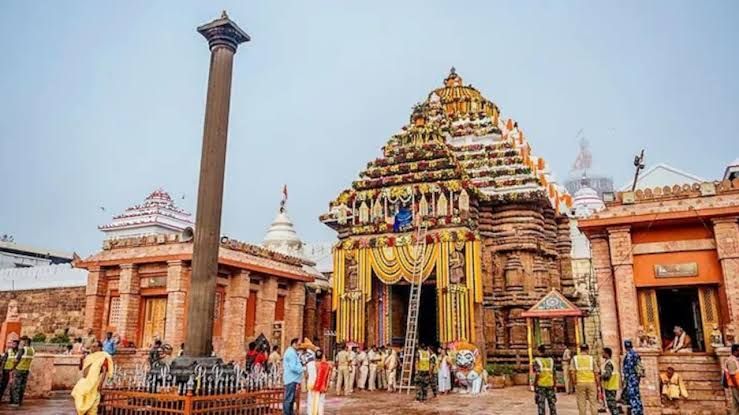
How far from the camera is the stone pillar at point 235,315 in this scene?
18516 millimetres

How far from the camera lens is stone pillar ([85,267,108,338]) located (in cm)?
1805

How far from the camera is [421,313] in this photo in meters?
24.8

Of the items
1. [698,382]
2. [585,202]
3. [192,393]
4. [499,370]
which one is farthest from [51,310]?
[585,202]

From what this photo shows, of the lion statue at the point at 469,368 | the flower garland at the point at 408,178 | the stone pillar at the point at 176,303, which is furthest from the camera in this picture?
the flower garland at the point at 408,178

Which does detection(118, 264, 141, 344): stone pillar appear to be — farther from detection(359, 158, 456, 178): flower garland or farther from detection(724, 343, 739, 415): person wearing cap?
detection(724, 343, 739, 415): person wearing cap

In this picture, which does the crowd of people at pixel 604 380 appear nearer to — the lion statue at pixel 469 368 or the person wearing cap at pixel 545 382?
the person wearing cap at pixel 545 382

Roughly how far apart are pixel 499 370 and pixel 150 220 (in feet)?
74.0

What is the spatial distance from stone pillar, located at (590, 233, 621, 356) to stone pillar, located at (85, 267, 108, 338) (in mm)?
14300

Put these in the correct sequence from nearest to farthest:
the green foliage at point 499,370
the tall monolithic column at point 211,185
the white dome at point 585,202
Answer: the tall monolithic column at point 211,185, the green foliage at point 499,370, the white dome at point 585,202

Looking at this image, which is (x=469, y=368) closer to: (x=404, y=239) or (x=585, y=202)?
(x=404, y=239)

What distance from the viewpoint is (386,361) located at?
18422 millimetres

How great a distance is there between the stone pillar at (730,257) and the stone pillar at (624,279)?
1.79 meters

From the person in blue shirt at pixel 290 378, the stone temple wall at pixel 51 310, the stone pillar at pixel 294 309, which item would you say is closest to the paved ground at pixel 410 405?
the person in blue shirt at pixel 290 378

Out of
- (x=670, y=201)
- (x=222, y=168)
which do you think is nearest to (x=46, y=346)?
(x=222, y=168)
